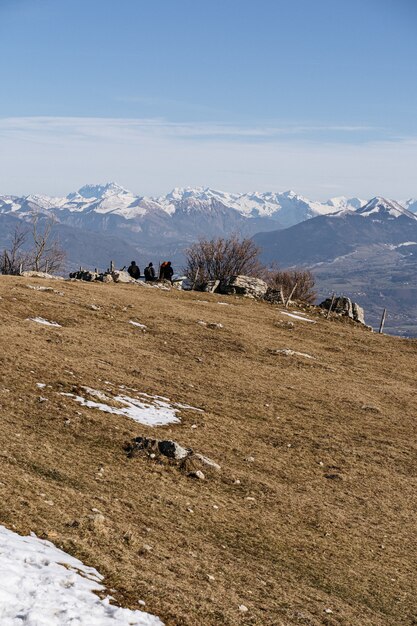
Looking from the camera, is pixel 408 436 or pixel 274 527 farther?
pixel 408 436

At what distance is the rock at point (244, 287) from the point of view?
59.8m

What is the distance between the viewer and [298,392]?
2953cm

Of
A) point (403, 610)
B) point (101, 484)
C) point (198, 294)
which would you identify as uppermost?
point (198, 294)

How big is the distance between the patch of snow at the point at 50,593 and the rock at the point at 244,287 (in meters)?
49.8

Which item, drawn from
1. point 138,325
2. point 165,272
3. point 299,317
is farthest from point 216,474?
point 165,272

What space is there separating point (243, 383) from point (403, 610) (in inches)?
651

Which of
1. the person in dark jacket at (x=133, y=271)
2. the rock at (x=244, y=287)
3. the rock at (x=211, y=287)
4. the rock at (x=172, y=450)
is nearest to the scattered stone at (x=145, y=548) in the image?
the rock at (x=172, y=450)

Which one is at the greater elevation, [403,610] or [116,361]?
[116,361]

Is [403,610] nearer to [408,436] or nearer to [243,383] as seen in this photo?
[408,436]

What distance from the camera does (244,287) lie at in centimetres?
6003

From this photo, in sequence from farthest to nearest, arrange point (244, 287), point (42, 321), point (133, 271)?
point (133, 271)
point (244, 287)
point (42, 321)

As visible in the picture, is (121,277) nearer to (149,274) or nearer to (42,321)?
(149,274)

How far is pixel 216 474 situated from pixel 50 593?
8.80m

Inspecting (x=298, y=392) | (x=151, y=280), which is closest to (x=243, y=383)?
(x=298, y=392)
